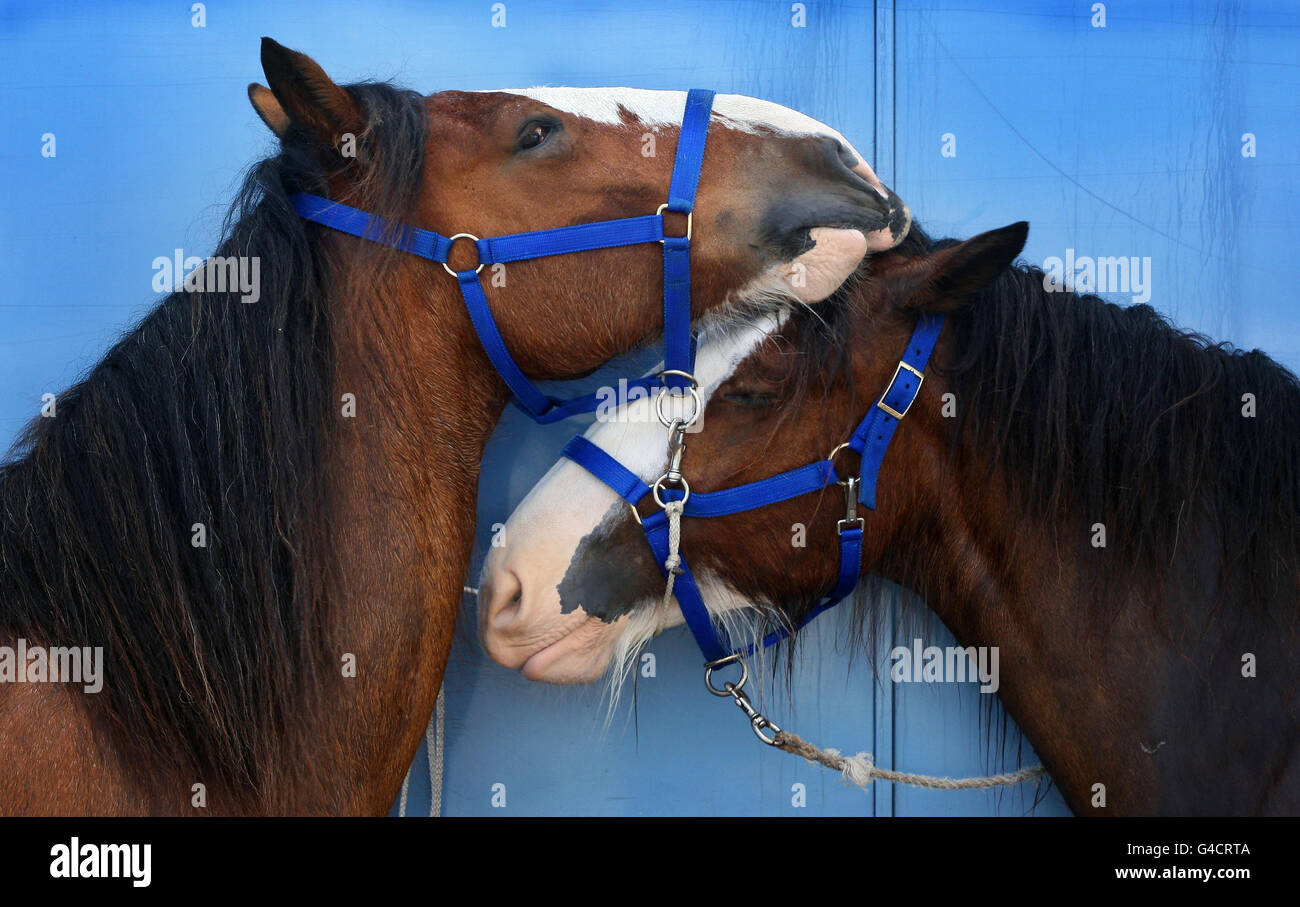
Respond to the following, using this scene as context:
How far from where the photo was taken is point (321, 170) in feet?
5.58

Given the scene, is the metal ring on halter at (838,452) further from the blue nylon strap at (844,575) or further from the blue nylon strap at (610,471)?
the blue nylon strap at (610,471)

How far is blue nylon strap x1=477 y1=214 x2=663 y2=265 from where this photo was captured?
1673 mm

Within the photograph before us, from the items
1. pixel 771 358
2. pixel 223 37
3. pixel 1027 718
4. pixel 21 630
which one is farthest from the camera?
pixel 223 37

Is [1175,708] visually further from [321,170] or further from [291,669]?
[321,170]

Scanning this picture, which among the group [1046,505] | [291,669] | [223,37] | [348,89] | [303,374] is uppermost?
[223,37]

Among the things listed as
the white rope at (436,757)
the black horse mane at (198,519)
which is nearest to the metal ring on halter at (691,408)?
the black horse mane at (198,519)

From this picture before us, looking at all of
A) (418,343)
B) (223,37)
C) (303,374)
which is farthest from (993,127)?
(223,37)

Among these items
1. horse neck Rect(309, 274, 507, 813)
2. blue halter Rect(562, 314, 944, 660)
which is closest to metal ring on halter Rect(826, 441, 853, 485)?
blue halter Rect(562, 314, 944, 660)

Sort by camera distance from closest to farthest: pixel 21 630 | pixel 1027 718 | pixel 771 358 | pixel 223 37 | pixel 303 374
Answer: pixel 21 630, pixel 303 374, pixel 771 358, pixel 1027 718, pixel 223 37

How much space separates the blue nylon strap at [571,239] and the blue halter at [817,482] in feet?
1.40

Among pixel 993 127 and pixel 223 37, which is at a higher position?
pixel 223 37

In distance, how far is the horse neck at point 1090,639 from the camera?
1.88 meters

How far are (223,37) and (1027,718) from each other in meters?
2.59

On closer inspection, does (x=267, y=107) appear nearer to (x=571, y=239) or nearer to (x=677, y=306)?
(x=571, y=239)
